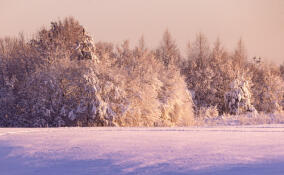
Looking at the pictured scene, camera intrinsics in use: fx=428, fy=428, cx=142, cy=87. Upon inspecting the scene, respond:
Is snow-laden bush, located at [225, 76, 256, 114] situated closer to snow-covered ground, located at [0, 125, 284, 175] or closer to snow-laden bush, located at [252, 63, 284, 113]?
snow-laden bush, located at [252, 63, 284, 113]

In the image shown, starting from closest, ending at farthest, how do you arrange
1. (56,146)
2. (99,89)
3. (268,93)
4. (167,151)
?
(167,151), (56,146), (99,89), (268,93)

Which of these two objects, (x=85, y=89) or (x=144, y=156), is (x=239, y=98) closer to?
(x=85, y=89)

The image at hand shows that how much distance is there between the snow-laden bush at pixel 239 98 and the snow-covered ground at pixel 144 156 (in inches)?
976

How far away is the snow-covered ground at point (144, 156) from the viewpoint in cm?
622

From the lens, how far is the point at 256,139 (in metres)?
9.14

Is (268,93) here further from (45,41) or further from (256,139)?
(256,139)

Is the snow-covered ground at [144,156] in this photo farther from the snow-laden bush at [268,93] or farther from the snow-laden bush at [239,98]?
the snow-laden bush at [268,93]

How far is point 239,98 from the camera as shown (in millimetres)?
33594

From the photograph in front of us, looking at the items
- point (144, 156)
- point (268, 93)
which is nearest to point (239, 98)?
point (268, 93)

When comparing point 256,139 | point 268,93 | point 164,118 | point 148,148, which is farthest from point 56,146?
point 268,93

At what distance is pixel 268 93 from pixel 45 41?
A: 22.0 m

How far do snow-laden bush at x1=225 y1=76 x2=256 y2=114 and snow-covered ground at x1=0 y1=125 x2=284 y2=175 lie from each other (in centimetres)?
2478

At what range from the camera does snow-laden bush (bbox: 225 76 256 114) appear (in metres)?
33.7

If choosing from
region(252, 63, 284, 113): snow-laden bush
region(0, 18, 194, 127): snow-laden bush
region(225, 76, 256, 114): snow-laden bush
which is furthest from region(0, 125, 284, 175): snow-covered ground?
region(252, 63, 284, 113): snow-laden bush
